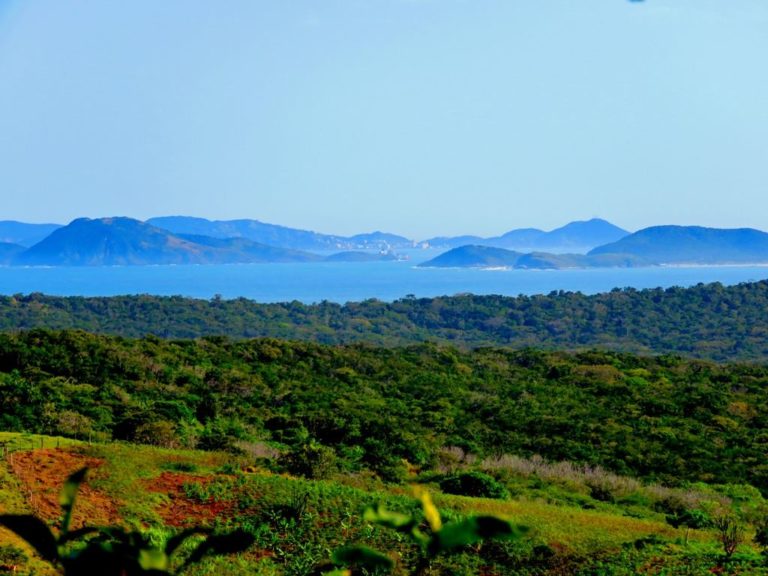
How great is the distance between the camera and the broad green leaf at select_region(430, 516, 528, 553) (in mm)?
1522

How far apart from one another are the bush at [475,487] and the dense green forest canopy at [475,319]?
68001 millimetres

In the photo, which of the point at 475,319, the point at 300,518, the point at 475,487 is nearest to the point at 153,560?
the point at 300,518

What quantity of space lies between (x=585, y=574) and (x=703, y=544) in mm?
2489

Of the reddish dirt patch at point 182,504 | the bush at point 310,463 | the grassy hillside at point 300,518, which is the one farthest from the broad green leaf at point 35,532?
the bush at point 310,463

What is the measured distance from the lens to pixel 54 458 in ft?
41.8

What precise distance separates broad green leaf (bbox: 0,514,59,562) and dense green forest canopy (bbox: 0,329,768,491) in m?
14.8

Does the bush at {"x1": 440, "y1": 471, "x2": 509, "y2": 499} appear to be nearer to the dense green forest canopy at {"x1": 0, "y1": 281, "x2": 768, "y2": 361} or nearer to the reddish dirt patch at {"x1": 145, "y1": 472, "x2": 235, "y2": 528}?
the reddish dirt patch at {"x1": 145, "y1": 472, "x2": 235, "y2": 528}

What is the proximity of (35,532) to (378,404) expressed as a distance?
83.7 feet

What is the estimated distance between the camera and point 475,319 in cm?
10275

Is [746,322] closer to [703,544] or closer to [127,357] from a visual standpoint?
[127,357]

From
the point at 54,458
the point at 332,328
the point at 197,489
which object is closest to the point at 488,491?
the point at 197,489

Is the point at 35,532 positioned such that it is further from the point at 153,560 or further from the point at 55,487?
the point at 55,487

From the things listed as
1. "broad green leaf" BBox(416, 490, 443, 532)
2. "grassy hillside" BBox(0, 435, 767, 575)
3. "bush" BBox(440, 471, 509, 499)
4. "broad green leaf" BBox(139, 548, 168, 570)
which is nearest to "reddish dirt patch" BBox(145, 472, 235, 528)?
"grassy hillside" BBox(0, 435, 767, 575)

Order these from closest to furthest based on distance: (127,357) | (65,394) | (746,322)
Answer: (65,394) < (127,357) < (746,322)
